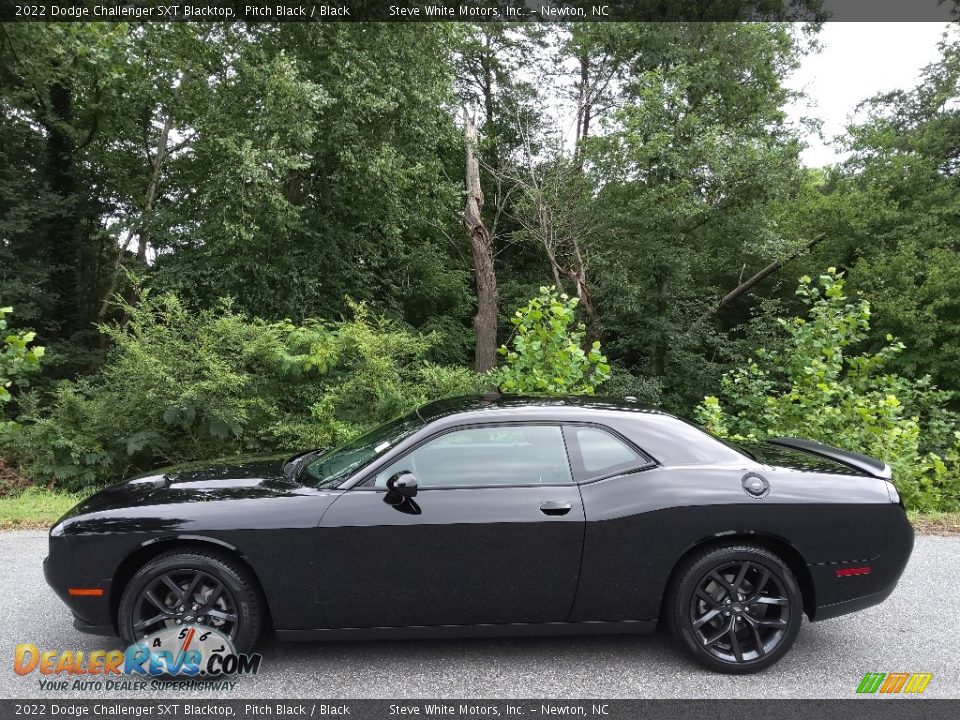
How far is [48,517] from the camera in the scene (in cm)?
567

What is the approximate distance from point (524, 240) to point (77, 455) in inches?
511

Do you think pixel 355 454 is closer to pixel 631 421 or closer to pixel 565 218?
pixel 631 421

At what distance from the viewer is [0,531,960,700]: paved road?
2.96 m

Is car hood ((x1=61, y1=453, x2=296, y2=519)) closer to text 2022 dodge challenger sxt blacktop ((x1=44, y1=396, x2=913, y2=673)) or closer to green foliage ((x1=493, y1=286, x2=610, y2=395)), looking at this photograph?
text 2022 dodge challenger sxt blacktop ((x1=44, y1=396, x2=913, y2=673))

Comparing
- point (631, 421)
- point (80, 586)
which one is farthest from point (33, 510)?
point (631, 421)

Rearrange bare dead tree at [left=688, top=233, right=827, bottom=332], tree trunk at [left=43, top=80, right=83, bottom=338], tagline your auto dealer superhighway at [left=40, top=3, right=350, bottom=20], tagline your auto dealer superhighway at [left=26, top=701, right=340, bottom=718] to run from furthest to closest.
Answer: bare dead tree at [left=688, top=233, right=827, bottom=332] → tree trunk at [left=43, top=80, right=83, bottom=338] → tagline your auto dealer superhighway at [left=40, top=3, right=350, bottom=20] → tagline your auto dealer superhighway at [left=26, top=701, right=340, bottom=718]

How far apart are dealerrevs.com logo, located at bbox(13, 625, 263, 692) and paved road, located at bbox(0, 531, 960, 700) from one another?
8 centimetres

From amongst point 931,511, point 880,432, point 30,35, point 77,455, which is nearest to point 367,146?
point 30,35

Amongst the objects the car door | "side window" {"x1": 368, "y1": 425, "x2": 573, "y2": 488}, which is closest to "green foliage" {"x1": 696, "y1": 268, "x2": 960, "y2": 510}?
"side window" {"x1": 368, "y1": 425, "x2": 573, "y2": 488}

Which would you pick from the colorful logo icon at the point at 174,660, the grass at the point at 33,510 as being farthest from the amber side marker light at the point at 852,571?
the grass at the point at 33,510

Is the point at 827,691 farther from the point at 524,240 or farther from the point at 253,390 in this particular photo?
the point at 524,240

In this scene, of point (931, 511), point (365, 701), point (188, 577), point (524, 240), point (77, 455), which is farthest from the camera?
point (524, 240)

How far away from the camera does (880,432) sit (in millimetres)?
6938

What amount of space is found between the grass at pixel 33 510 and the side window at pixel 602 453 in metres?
4.90
